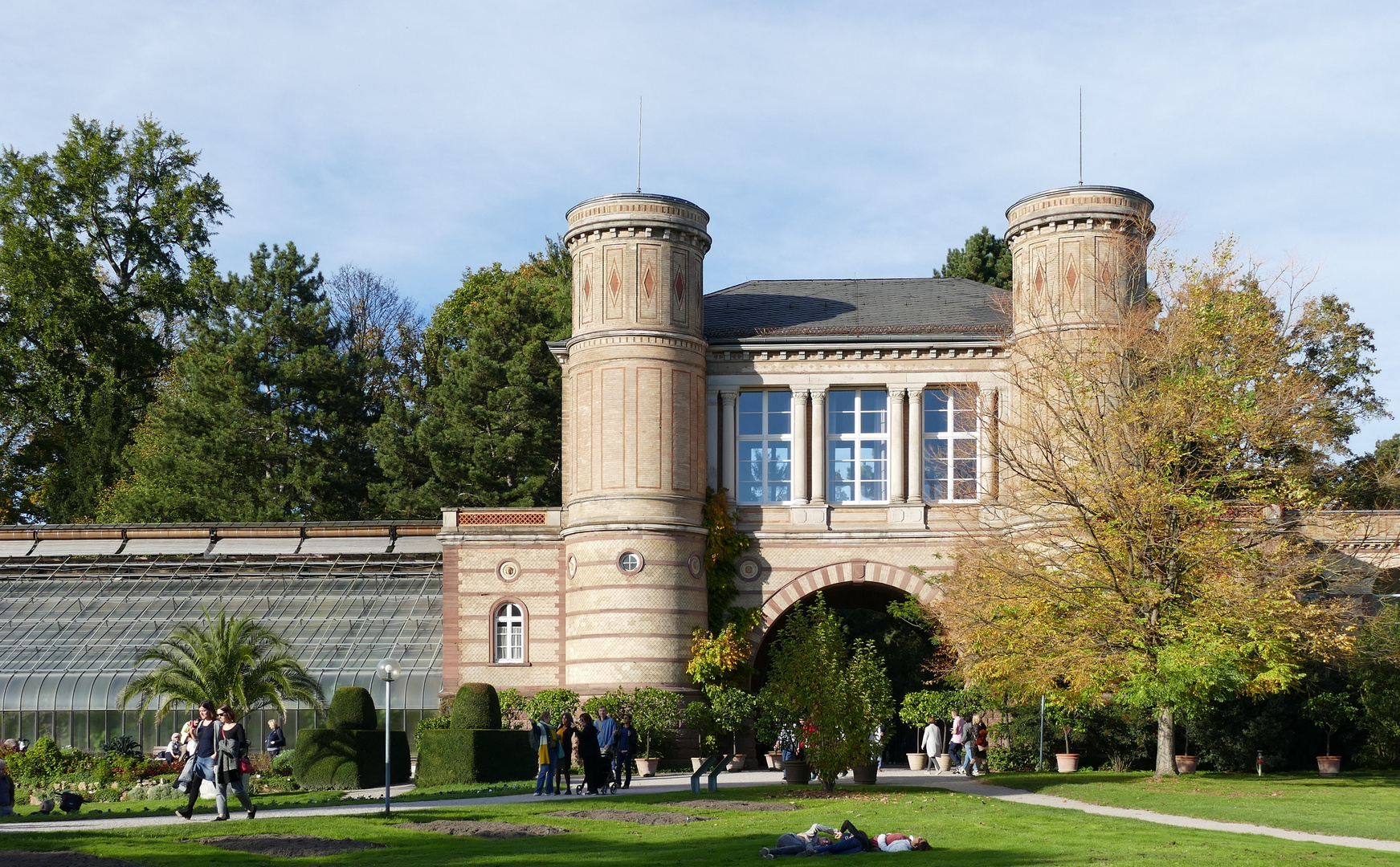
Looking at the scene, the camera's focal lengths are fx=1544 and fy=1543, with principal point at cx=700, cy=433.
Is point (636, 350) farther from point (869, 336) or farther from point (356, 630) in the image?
point (356, 630)

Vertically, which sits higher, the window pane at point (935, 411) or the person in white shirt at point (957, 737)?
the window pane at point (935, 411)

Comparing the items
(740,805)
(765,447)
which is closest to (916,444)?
(765,447)

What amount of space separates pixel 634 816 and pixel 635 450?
17565 mm

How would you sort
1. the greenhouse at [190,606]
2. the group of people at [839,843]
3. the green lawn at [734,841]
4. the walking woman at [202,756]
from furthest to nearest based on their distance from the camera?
the greenhouse at [190,606] < the walking woman at [202,756] < the group of people at [839,843] < the green lawn at [734,841]

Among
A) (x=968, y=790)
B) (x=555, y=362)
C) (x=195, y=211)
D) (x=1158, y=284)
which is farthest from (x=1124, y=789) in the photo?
(x=195, y=211)

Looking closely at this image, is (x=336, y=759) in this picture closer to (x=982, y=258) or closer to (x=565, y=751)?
(x=565, y=751)

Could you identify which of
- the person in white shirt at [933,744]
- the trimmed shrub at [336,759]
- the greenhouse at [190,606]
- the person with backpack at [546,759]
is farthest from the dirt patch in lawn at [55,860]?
the person in white shirt at [933,744]

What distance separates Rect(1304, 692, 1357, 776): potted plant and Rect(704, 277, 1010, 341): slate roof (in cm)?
1194

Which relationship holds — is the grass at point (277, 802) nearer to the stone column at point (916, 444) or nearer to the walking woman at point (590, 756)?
the walking woman at point (590, 756)

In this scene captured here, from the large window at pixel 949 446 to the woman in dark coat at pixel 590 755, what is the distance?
14.2m

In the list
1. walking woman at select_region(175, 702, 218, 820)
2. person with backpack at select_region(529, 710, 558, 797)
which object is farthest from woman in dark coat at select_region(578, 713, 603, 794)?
walking woman at select_region(175, 702, 218, 820)

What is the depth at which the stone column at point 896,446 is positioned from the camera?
41.0 metres

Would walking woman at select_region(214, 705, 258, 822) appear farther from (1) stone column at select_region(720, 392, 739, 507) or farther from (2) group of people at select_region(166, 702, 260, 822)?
(1) stone column at select_region(720, 392, 739, 507)

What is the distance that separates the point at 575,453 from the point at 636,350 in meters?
3.19
